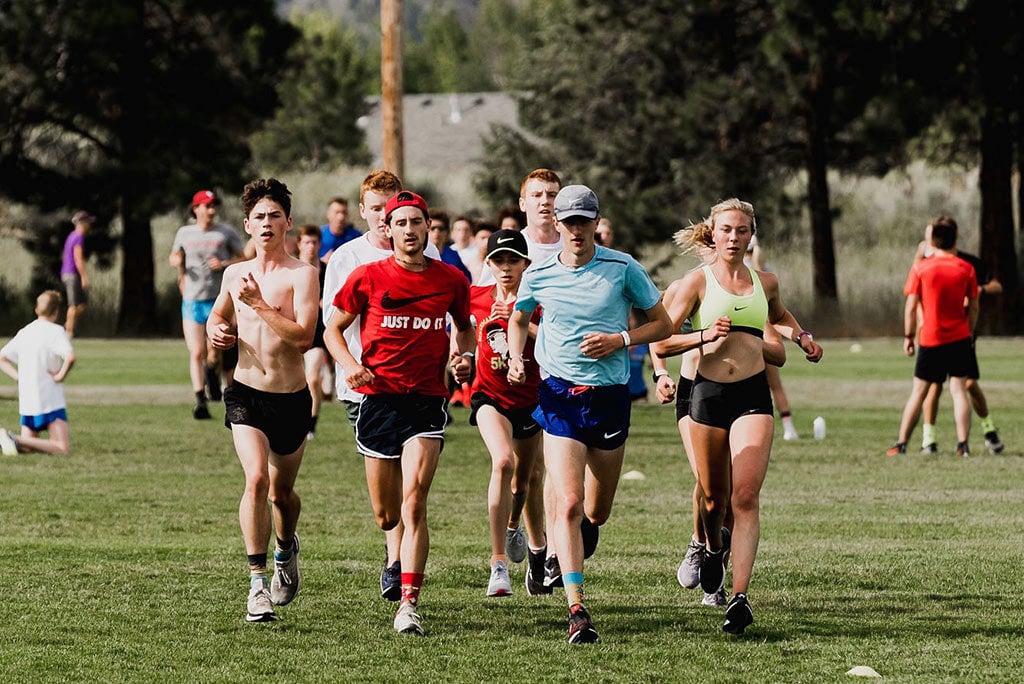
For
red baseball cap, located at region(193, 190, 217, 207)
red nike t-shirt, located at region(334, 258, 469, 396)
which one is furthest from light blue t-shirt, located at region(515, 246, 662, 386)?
red baseball cap, located at region(193, 190, 217, 207)

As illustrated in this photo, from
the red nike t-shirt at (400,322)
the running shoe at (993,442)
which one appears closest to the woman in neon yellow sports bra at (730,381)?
the red nike t-shirt at (400,322)

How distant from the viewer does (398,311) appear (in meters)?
8.37

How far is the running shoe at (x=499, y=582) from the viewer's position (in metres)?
9.13

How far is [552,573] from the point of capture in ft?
30.7

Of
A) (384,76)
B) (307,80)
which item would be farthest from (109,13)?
(307,80)

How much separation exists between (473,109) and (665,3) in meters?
66.1

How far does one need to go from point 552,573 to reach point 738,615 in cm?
159

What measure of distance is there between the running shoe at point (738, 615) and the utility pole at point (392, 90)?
44.7 ft

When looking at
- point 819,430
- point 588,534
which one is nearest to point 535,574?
point 588,534

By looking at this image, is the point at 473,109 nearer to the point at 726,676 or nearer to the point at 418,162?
the point at 418,162

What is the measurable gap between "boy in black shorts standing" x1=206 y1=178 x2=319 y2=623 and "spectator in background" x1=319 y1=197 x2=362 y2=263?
7.74m

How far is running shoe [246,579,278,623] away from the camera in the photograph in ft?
27.2

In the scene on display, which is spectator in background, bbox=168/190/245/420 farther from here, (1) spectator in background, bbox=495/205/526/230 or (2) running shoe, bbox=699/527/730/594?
(2) running shoe, bbox=699/527/730/594

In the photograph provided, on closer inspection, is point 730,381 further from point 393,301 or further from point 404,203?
point 404,203
